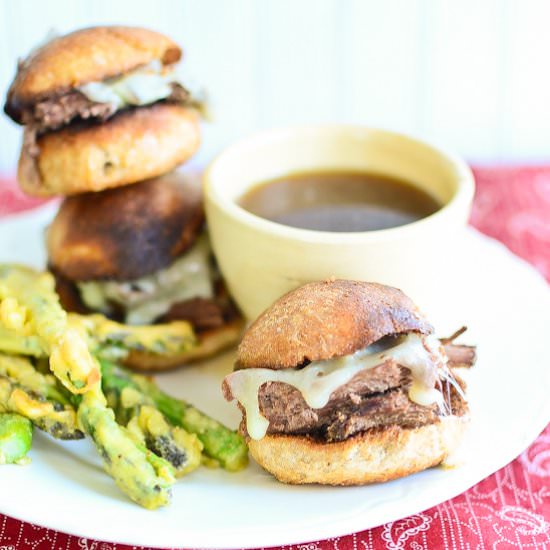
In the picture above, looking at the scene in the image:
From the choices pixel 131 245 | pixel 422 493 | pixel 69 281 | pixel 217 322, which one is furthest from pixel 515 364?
pixel 69 281

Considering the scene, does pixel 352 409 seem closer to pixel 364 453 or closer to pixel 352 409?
pixel 352 409

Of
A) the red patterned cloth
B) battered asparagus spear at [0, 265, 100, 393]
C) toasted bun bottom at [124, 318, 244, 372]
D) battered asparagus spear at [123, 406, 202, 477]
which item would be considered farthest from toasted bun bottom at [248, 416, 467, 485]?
toasted bun bottom at [124, 318, 244, 372]

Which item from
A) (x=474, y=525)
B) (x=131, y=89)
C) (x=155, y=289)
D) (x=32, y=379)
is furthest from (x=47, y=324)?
(x=474, y=525)

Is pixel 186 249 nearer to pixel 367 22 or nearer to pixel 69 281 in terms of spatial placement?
pixel 69 281

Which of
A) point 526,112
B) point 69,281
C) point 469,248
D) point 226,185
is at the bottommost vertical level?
point 526,112

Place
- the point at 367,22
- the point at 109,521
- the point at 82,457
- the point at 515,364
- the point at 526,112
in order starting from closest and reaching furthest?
the point at 109,521, the point at 82,457, the point at 515,364, the point at 367,22, the point at 526,112

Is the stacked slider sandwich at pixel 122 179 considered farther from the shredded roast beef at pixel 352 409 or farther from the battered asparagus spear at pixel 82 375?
the shredded roast beef at pixel 352 409

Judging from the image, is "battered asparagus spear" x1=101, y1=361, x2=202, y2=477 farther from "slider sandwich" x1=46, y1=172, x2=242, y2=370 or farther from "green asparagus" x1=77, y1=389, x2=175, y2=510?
"slider sandwich" x1=46, y1=172, x2=242, y2=370
